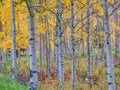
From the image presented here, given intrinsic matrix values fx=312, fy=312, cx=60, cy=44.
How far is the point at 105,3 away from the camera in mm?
8664

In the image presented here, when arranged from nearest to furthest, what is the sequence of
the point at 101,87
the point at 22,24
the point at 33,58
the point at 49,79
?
1. the point at 33,58
2. the point at 101,87
3. the point at 49,79
4. the point at 22,24

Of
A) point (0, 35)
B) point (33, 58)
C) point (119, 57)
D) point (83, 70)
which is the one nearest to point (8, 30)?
point (0, 35)

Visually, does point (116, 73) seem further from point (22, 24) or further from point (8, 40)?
point (22, 24)

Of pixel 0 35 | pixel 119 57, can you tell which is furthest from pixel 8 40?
pixel 119 57

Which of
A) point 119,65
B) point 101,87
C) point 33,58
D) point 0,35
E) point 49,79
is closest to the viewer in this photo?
point 33,58

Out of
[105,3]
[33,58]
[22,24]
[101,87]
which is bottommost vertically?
[101,87]

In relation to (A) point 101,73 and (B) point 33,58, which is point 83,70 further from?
(B) point 33,58

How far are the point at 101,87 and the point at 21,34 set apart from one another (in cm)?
826

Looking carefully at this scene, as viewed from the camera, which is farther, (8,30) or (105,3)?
(8,30)

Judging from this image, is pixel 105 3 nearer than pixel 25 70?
Yes

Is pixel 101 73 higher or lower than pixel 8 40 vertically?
lower

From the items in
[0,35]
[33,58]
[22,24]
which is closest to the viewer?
[33,58]

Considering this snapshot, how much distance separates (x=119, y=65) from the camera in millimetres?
24234

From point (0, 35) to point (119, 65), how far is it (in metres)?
9.36
